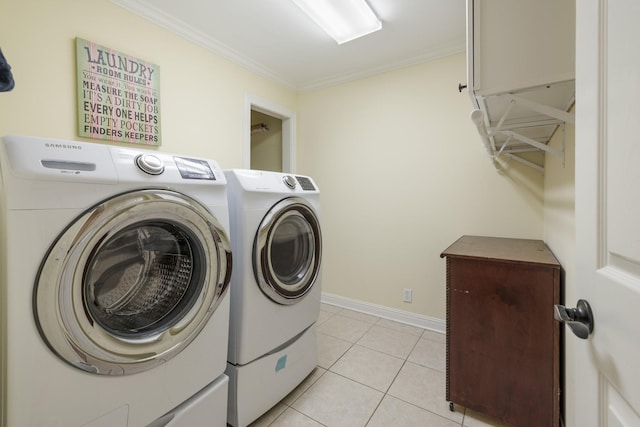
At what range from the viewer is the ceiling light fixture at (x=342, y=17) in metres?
1.64

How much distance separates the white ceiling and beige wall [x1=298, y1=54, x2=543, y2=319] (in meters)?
0.16

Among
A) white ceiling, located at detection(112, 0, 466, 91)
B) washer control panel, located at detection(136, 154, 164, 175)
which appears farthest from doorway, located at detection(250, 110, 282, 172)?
washer control panel, located at detection(136, 154, 164, 175)

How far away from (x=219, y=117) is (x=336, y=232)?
155cm

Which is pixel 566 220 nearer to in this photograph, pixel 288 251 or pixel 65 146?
pixel 288 251

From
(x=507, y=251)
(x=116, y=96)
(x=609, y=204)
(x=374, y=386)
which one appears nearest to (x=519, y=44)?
(x=609, y=204)

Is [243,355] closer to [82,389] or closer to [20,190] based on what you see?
[82,389]

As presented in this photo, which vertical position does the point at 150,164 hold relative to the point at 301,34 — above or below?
below

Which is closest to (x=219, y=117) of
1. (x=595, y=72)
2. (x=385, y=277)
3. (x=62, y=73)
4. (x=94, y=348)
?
(x=62, y=73)

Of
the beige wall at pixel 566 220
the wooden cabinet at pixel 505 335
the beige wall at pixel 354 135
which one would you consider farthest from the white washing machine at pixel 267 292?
the beige wall at pixel 566 220

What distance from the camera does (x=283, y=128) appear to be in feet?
9.80

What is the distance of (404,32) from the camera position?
1950 millimetres

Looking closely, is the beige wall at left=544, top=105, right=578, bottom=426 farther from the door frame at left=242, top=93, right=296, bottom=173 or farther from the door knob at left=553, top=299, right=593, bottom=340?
the door frame at left=242, top=93, right=296, bottom=173

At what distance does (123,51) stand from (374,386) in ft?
8.43

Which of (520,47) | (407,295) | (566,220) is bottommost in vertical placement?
(407,295)
